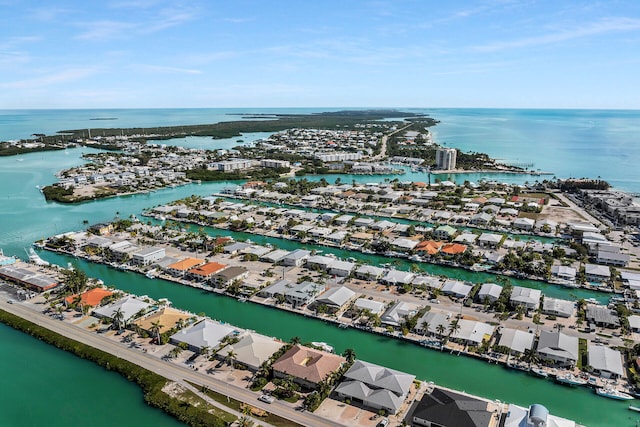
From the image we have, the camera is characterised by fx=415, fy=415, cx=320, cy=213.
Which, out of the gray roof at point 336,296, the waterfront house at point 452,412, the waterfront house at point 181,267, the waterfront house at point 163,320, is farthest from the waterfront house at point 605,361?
the waterfront house at point 181,267

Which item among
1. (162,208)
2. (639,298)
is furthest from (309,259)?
(162,208)

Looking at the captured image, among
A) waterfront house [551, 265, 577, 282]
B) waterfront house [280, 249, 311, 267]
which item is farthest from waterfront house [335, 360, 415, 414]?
waterfront house [551, 265, 577, 282]

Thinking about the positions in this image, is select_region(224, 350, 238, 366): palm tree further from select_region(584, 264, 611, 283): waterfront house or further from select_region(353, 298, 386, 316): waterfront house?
select_region(584, 264, 611, 283): waterfront house

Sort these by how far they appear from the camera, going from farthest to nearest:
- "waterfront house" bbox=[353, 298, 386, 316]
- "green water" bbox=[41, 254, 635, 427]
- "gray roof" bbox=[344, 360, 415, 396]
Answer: "waterfront house" bbox=[353, 298, 386, 316] < "gray roof" bbox=[344, 360, 415, 396] < "green water" bbox=[41, 254, 635, 427]

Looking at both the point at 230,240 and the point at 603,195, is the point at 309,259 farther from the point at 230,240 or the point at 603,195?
the point at 603,195

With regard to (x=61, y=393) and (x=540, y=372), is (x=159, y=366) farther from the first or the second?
(x=540, y=372)

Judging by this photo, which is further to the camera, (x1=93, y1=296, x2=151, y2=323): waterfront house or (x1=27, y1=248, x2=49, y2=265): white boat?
(x1=27, y1=248, x2=49, y2=265): white boat

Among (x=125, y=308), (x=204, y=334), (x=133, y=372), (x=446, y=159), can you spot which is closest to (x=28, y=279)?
(x=125, y=308)

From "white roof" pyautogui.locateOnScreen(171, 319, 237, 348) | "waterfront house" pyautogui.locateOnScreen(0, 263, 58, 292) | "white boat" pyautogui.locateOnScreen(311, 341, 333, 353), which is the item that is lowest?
"white boat" pyautogui.locateOnScreen(311, 341, 333, 353)
